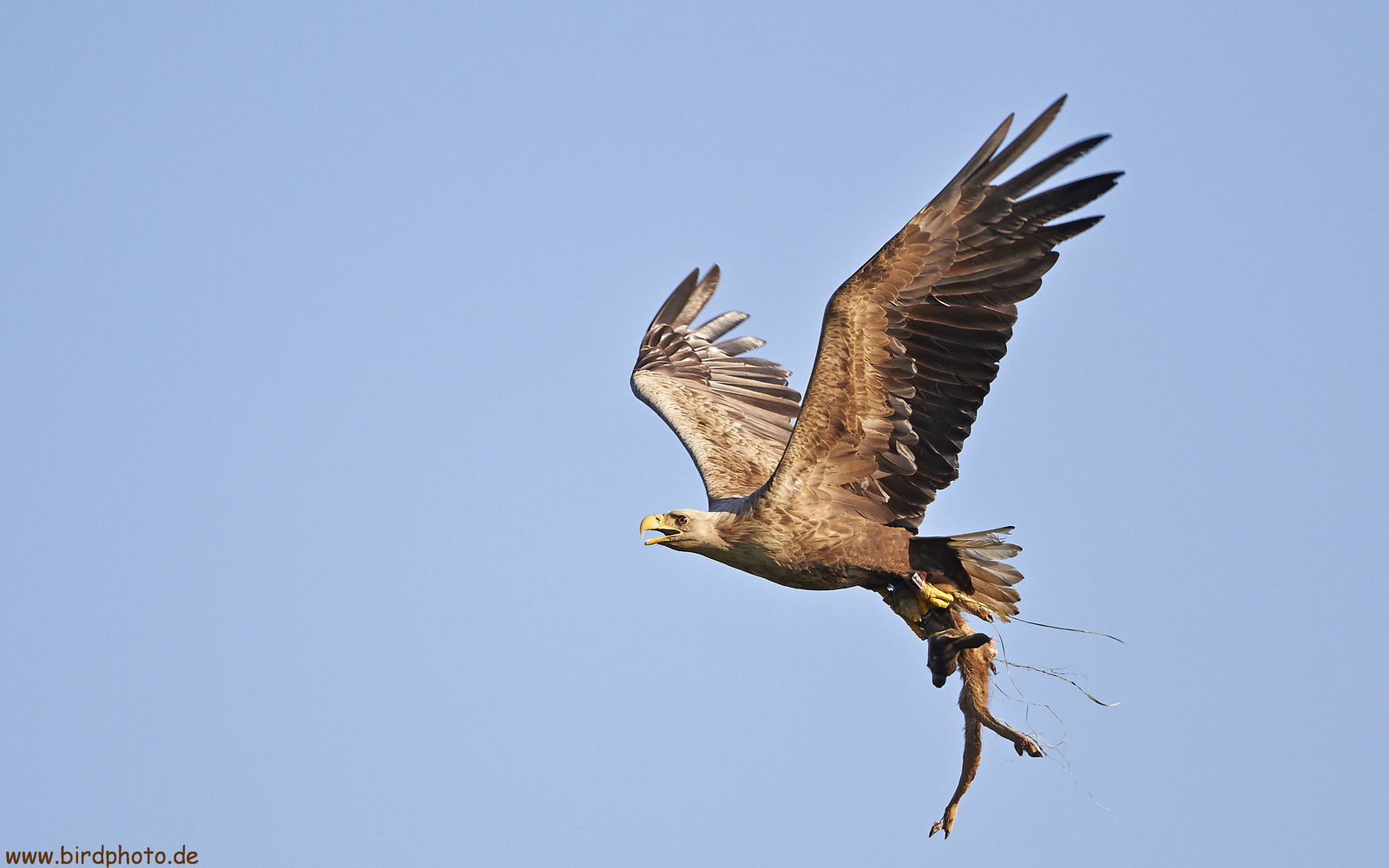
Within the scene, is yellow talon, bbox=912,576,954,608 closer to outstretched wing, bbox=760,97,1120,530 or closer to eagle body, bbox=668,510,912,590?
eagle body, bbox=668,510,912,590

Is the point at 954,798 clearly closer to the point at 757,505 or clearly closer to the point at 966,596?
the point at 966,596

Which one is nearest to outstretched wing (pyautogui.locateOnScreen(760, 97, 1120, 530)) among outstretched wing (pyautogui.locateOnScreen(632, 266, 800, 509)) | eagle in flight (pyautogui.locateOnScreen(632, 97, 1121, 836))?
eagle in flight (pyautogui.locateOnScreen(632, 97, 1121, 836))

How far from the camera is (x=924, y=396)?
873cm

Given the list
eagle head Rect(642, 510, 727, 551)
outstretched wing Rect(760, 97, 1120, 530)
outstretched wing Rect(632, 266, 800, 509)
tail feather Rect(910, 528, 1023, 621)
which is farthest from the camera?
outstretched wing Rect(632, 266, 800, 509)

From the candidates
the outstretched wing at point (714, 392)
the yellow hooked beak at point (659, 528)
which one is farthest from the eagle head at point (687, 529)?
the outstretched wing at point (714, 392)

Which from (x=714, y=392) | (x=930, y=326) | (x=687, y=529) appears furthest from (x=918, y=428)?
(x=714, y=392)

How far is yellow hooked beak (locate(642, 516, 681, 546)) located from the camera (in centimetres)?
911

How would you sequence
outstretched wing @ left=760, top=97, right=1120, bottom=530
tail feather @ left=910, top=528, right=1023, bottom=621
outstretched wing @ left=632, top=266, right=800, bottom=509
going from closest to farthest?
outstretched wing @ left=760, top=97, right=1120, bottom=530, tail feather @ left=910, top=528, right=1023, bottom=621, outstretched wing @ left=632, top=266, right=800, bottom=509

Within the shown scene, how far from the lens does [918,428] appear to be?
883 cm

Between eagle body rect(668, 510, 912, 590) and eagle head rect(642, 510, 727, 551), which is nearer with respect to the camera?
eagle body rect(668, 510, 912, 590)

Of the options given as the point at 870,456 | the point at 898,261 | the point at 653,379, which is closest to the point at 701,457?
the point at 653,379

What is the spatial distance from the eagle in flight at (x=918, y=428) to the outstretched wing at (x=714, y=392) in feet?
3.75

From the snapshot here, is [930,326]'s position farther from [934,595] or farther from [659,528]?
[659,528]

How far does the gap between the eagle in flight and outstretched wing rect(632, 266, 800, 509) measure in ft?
3.75
